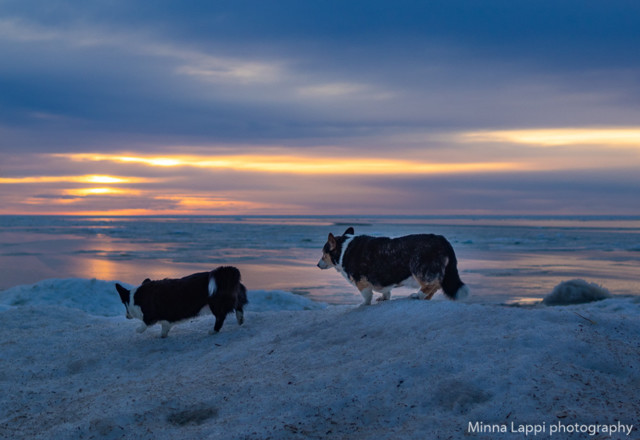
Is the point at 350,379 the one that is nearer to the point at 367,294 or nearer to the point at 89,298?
the point at 367,294

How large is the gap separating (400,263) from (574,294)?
7.17m

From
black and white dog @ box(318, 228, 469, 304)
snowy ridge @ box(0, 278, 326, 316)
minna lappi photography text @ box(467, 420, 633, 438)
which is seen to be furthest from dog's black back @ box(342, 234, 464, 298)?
snowy ridge @ box(0, 278, 326, 316)

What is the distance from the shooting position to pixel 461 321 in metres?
6.36

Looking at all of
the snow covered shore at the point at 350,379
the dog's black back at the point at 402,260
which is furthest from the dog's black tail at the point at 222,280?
the dog's black back at the point at 402,260

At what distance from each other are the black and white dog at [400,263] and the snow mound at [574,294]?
6.21 meters

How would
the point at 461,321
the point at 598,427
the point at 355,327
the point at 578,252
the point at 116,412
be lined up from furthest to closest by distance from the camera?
the point at 578,252, the point at 355,327, the point at 461,321, the point at 116,412, the point at 598,427

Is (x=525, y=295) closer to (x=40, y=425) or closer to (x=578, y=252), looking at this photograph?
(x=40, y=425)

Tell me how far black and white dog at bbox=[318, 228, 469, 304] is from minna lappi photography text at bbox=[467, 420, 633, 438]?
388 centimetres

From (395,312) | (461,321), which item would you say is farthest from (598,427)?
(395,312)

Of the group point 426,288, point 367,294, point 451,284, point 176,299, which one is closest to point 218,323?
point 176,299

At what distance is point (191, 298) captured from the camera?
8.45m

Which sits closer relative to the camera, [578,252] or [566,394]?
[566,394]

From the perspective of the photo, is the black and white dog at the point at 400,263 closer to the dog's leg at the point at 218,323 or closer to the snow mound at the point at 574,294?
the dog's leg at the point at 218,323

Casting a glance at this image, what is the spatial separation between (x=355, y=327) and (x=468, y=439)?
3.27 metres
